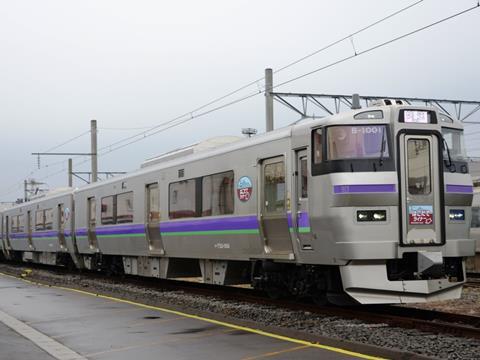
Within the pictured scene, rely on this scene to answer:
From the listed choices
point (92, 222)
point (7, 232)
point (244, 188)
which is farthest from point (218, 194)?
point (7, 232)

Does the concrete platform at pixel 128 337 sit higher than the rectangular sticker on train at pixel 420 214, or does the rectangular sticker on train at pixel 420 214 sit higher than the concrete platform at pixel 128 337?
the rectangular sticker on train at pixel 420 214

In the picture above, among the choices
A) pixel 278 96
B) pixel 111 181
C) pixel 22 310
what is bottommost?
pixel 22 310

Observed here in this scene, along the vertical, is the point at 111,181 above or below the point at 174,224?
above

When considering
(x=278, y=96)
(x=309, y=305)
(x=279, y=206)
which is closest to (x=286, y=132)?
(x=279, y=206)

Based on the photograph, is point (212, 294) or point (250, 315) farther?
point (212, 294)

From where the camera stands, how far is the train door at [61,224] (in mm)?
26295

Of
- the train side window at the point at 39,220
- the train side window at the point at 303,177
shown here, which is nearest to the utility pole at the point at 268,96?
the train side window at the point at 303,177

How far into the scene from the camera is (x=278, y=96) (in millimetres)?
24516

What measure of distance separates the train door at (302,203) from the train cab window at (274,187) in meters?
0.52

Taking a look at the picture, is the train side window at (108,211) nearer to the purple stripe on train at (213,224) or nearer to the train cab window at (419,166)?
the purple stripe on train at (213,224)

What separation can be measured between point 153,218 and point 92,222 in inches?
234

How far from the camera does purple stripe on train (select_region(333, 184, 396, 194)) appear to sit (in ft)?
33.2

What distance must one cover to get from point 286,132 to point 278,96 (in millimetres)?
13069

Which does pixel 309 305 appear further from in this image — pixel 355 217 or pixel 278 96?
pixel 278 96
